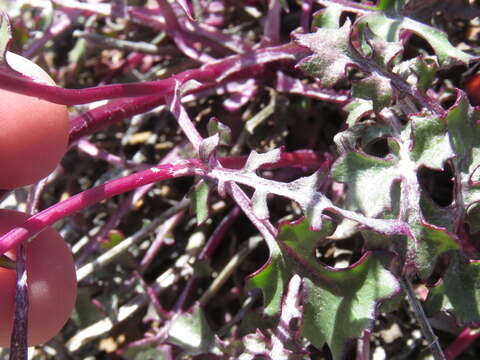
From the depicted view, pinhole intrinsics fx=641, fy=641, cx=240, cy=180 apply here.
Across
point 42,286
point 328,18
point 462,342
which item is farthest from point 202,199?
point 462,342

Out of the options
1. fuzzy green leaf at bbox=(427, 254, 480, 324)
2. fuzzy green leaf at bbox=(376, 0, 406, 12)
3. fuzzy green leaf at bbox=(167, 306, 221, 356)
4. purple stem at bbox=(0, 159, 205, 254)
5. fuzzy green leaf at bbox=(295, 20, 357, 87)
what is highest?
fuzzy green leaf at bbox=(376, 0, 406, 12)

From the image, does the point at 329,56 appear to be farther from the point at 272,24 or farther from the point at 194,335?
the point at 194,335

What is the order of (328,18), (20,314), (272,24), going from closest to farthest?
(20,314)
(328,18)
(272,24)

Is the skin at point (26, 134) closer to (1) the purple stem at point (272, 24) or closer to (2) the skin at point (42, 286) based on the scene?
(2) the skin at point (42, 286)

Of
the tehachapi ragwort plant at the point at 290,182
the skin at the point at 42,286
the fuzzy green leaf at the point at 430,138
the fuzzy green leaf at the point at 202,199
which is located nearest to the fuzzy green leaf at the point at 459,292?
the tehachapi ragwort plant at the point at 290,182

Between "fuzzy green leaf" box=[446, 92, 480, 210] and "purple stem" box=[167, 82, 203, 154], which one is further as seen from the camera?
"purple stem" box=[167, 82, 203, 154]

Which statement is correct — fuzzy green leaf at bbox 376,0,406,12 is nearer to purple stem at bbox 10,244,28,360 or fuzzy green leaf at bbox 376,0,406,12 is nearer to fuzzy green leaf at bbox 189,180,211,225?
fuzzy green leaf at bbox 189,180,211,225

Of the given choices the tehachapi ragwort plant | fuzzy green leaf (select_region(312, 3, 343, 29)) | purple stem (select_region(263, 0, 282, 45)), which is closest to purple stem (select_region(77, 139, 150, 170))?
the tehachapi ragwort plant
